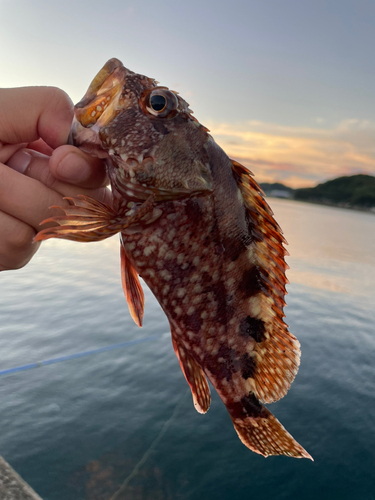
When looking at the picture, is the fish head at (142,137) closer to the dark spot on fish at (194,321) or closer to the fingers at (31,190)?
the fingers at (31,190)

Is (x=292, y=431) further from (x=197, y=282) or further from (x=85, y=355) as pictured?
(x=197, y=282)

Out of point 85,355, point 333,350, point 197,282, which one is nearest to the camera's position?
point 197,282

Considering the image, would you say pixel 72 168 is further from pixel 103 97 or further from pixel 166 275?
pixel 166 275

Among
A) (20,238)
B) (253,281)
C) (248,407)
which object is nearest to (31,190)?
(20,238)

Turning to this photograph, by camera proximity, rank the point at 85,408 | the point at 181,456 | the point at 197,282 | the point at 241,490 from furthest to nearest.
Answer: the point at 85,408 < the point at 181,456 < the point at 241,490 < the point at 197,282

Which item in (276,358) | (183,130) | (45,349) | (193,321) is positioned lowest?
(45,349)

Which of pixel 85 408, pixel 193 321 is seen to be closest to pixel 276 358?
pixel 193 321

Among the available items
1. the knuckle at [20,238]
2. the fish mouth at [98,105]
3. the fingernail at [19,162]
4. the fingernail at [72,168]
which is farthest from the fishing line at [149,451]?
the fish mouth at [98,105]
